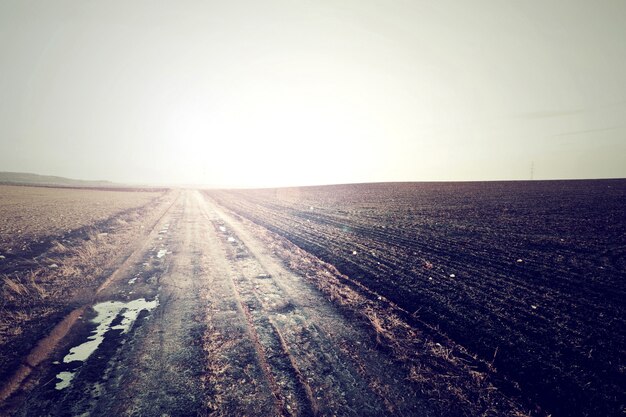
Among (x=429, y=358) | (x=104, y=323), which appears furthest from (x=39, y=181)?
(x=429, y=358)

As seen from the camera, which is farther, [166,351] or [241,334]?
[241,334]

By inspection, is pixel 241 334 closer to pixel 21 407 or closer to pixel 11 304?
pixel 21 407

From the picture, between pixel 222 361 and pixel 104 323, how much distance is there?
2986 mm

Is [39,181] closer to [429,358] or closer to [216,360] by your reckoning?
[216,360]

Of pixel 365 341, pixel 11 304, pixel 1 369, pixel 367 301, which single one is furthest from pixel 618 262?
pixel 11 304

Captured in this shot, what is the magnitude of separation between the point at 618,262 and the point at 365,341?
1097cm

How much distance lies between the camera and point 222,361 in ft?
14.0

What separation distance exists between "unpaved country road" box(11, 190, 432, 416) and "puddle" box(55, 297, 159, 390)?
1.7 inches

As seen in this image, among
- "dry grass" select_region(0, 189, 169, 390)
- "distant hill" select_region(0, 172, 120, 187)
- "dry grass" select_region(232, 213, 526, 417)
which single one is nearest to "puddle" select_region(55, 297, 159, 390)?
"dry grass" select_region(0, 189, 169, 390)

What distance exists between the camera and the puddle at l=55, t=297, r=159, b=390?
392 cm

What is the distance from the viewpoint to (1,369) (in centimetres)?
393

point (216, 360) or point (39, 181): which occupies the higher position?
point (39, 181)

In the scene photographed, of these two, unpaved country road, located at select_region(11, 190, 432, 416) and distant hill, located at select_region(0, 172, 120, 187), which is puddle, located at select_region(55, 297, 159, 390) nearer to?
unpaved country road, located at select_region(11, 190, 432, 416)

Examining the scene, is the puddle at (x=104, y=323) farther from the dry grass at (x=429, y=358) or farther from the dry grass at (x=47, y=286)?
the dry grass at (x=429, y=358)
